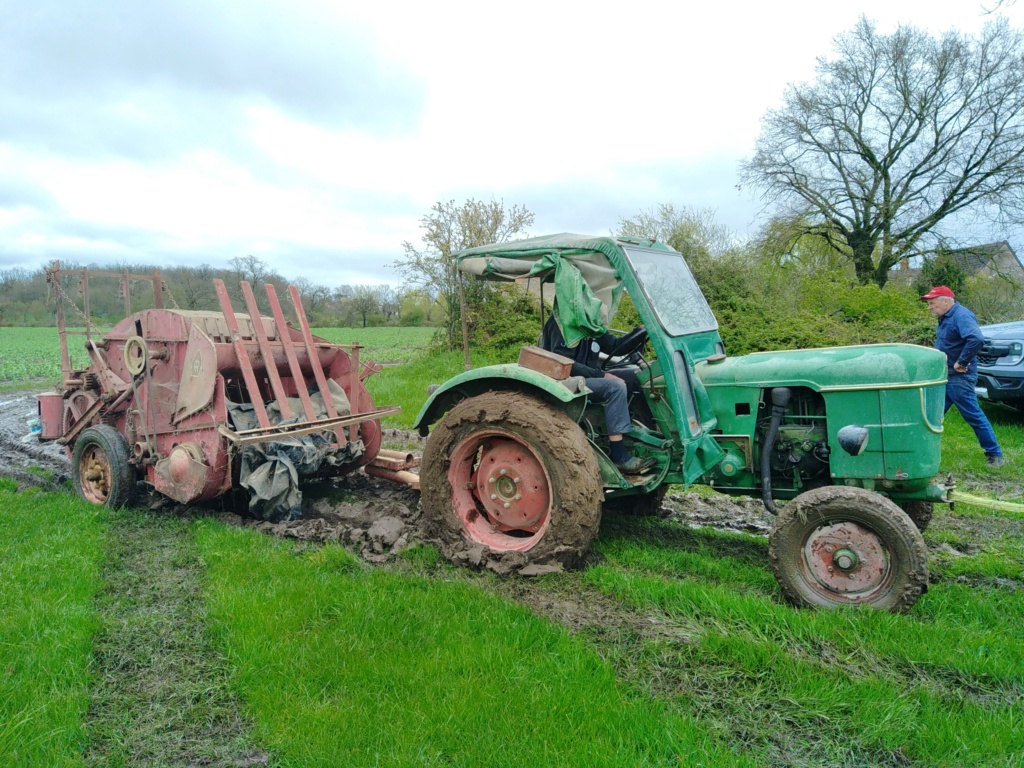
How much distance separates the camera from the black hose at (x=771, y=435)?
13.5ft

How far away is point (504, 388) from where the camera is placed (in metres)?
4.57

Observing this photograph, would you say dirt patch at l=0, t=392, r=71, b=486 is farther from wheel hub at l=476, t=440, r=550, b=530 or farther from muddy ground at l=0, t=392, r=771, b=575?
wheel hub at l=476, t=440, r=550, b=530

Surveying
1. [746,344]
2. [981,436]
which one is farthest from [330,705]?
[746,344]

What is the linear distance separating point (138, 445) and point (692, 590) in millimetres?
4589

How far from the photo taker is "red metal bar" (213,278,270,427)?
5.29m

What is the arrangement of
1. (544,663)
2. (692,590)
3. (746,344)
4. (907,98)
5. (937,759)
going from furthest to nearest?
(907,98), (746,344), (692,590), (544,663), (937,759)

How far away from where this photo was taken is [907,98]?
19.5m

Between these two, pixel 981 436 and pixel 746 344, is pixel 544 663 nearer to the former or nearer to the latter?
pixel 981 436

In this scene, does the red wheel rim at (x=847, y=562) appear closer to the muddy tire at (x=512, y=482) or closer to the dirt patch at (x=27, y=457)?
the muddy tire at (x=512, y=482)

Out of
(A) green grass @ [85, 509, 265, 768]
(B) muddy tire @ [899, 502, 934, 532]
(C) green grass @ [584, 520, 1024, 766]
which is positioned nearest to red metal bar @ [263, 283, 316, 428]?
(A) green grass @ [85, 509, 265, 768]

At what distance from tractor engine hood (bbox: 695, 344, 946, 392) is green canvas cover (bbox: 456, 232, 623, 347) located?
0.83m

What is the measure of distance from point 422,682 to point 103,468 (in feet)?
14.4

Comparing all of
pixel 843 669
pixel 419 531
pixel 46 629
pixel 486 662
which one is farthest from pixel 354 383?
pixel 843 669

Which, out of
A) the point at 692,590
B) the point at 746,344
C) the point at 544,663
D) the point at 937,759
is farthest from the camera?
the point at 746,344
